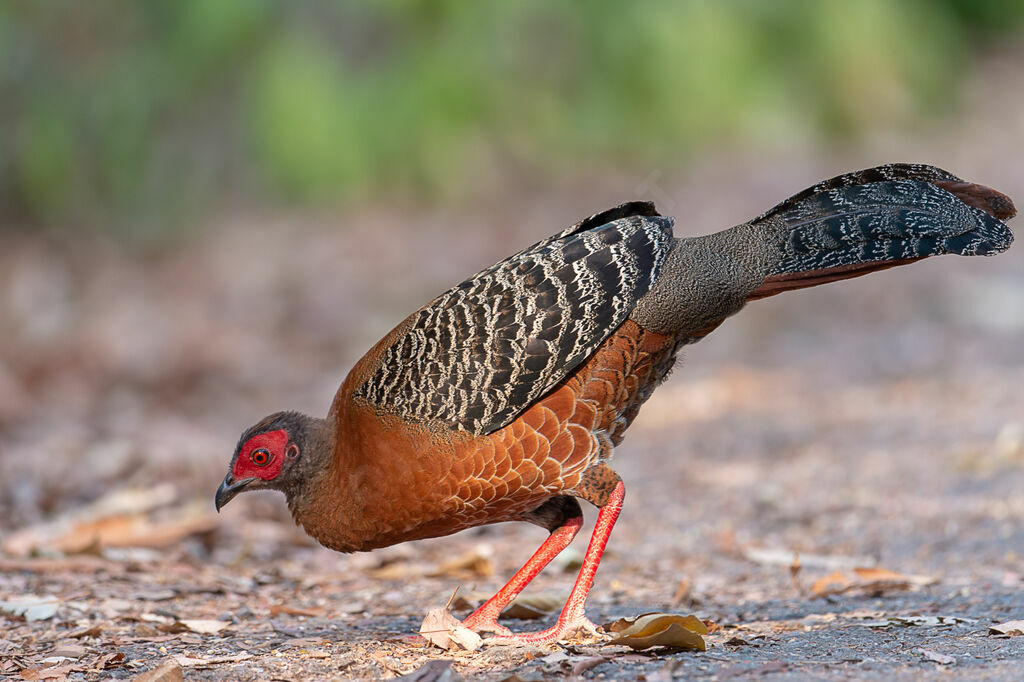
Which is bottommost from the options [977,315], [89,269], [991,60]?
[977,315]

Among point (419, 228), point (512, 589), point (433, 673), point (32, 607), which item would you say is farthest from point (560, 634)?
point (419, 228)

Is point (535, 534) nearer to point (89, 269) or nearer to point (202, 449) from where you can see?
point (202, 449)

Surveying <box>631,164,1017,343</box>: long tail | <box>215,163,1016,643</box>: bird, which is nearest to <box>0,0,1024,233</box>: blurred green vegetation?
<box>215,163,1016,643</box>: bird

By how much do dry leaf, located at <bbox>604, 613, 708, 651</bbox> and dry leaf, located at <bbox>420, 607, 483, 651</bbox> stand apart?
0.48 m

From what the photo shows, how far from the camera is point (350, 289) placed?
1051cm

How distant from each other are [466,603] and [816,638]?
1407 millimetres

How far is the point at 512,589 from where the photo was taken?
4.16 m

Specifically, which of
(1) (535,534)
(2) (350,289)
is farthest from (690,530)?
(2) (350,289)

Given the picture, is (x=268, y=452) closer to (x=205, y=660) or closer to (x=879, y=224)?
(x=205, y=660)

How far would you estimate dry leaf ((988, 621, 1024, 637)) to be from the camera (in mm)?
3664

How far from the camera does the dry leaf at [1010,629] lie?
366 cm

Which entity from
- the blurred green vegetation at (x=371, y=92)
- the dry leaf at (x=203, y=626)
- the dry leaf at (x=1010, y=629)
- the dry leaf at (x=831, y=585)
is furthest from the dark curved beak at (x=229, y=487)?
the blurred green vegetation at (x=371, y=92)

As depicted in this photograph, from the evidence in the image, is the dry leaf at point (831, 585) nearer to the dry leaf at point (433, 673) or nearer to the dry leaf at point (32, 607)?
the dry leaf at point (433, 673)

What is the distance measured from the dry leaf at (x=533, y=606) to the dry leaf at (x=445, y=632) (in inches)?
24.9
